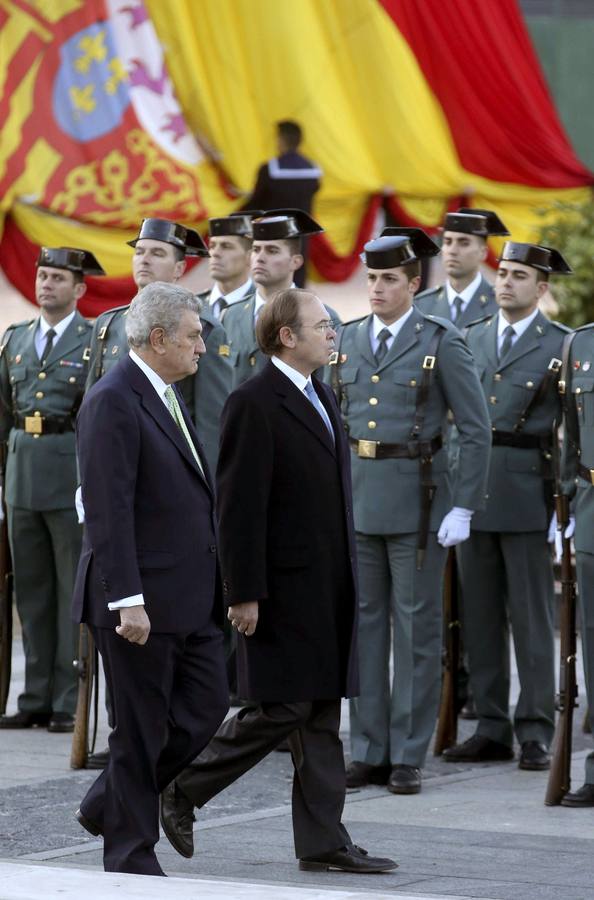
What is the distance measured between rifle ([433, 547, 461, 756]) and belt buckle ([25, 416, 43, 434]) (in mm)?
1719

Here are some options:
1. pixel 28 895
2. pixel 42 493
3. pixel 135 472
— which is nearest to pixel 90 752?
pixel 42 493

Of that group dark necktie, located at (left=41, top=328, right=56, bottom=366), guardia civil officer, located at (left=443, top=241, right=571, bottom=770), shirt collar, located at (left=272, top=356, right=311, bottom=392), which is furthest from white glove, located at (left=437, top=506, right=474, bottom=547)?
dark necktie, located at (left=41, top=328, right=56, bottom=366)

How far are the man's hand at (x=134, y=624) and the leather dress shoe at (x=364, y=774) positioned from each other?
2092 mm

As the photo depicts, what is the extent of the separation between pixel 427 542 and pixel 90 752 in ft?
4.96

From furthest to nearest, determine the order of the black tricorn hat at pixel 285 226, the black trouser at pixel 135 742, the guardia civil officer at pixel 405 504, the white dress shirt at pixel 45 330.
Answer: the white dress shirt at pixel 45 330 → the black tricorn hat at pixel 285 226 → the guardia civil officer at pixel 405 504 → the black trouser at pixel 135 742

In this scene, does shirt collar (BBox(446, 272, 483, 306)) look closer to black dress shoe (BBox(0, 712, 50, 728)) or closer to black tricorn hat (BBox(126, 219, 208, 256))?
black tricorn hat (BBox(126, 219, 208, 256))

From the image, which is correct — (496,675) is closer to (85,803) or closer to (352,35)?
(85,803)

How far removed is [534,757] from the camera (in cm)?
738

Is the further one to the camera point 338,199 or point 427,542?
point 338,199

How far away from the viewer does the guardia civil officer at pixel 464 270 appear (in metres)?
8.30

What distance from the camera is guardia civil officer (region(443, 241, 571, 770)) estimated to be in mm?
7453

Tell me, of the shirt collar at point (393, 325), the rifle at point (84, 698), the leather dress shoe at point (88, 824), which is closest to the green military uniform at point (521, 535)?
the shirt collar at point (393, 325)

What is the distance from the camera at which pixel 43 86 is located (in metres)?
13.6

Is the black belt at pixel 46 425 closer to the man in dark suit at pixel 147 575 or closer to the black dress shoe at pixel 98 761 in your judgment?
the black dress shoe at pixel 98 761
